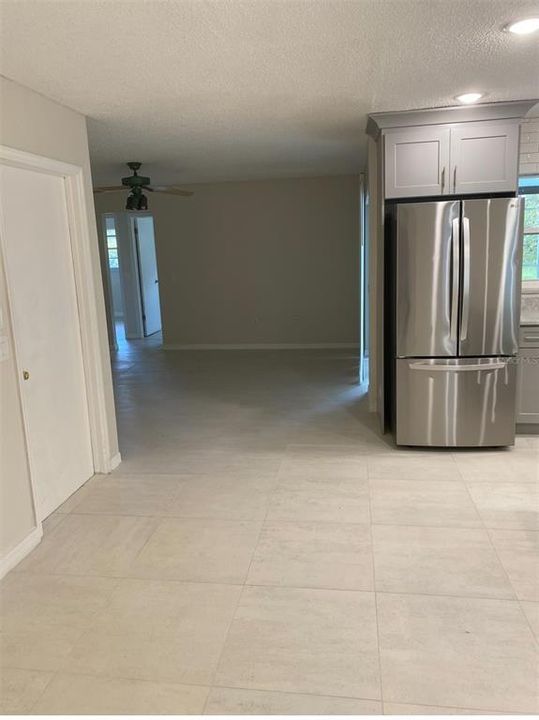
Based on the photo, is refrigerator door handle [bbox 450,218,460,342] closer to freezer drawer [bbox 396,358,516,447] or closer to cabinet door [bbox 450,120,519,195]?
freezer drawer [bbox 396,358,516,447]

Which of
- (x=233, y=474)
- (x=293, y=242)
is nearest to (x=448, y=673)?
(x=233, y=474)

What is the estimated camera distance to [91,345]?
11.9 feet

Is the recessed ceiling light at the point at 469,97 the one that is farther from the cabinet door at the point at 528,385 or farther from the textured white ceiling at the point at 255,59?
the cabinet door at the point at 528,385

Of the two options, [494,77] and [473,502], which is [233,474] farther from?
[494,77]

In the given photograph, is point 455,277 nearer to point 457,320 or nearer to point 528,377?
point 457,320

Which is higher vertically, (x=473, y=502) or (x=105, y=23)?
(x=105, y=23)

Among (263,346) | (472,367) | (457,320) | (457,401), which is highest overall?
(457,320)

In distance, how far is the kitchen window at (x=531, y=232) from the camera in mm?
4270

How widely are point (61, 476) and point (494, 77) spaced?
347 centimetres

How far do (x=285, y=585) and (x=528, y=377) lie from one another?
259 cm

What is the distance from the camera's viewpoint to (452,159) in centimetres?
373

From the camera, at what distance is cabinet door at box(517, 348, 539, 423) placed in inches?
157

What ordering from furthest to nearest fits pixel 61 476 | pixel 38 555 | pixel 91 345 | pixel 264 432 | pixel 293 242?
pixel 293 242, pixel 264 432, pixel 91 345, pixel 61 476, pixel 38 555

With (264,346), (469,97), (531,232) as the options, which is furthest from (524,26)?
(264,346)
